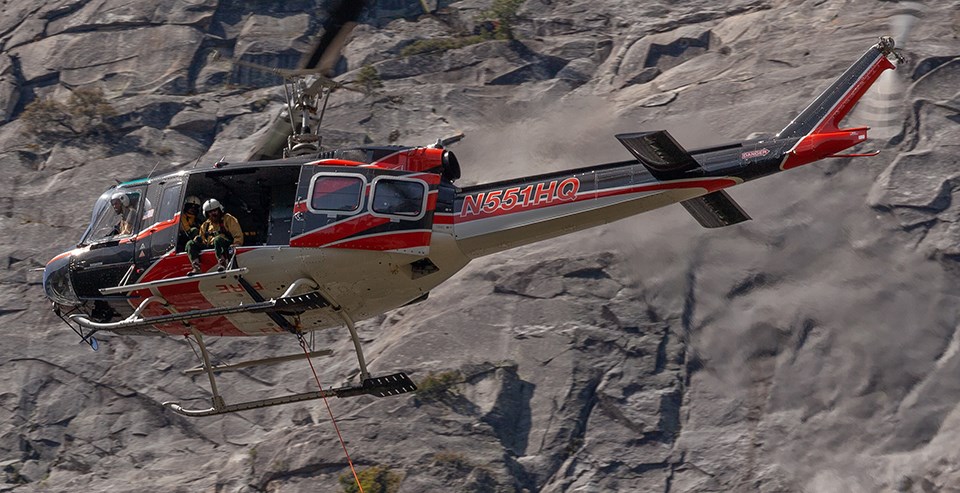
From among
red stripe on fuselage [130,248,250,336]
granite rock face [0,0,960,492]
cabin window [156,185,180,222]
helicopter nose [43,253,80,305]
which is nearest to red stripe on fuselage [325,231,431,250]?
red stripe on fuselage [130,248,250,336]

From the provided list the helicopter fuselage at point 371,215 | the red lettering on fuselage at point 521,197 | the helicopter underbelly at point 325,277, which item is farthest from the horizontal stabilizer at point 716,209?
the helicopter underbelly at point 325,277

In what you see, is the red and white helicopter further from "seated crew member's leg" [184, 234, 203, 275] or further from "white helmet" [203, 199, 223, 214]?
"white helmet" [203, 199, 223, 214]

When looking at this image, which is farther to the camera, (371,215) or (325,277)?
(325,277)

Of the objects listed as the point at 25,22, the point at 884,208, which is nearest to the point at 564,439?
the point at 884,208

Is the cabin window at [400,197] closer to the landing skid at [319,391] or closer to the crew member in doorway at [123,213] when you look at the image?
the landing skid at [319,391]

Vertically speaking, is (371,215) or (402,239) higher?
(371,215)

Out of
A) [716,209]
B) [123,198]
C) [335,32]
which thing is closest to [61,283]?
[123,198]

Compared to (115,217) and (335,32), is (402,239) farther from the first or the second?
(115,217)
